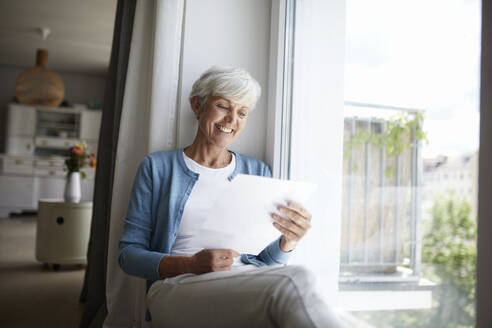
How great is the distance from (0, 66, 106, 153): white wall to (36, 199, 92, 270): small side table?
15.8 ft

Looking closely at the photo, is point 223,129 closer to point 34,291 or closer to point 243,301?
point 243,301

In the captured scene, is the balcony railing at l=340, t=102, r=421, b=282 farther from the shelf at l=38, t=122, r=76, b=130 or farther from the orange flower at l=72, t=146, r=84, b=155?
the shelf at l=38, t=122, r=76, b=130

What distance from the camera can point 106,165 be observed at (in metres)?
2.16

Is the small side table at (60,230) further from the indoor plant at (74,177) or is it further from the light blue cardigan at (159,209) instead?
the light blue cardigan at (159,209)

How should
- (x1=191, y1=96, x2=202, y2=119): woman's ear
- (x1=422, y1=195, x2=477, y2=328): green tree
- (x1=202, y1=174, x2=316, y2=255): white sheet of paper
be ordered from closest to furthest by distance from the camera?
(x1=422, y1=195, x2=477, y2=328): green tree < (x1=202, y1=174, x2=316, y2=255): white sheet of paper < (x1=191, y1=96, x2=202, y2=119): woman's ear

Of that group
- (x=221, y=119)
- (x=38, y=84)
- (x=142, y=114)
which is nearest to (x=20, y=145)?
(x=38, y=84)

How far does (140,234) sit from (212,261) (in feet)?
1.10

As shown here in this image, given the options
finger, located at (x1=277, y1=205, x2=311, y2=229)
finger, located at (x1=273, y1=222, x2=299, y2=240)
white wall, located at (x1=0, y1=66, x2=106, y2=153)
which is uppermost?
white wall, located at (x1=0, y1=66, x2=106, y2=153)

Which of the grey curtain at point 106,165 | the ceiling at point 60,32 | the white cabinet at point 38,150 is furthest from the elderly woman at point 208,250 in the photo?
the white cabinet at point 38,150

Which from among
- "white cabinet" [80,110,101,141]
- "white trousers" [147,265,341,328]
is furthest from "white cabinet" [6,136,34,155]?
"white trousers" [147,265,341,328]

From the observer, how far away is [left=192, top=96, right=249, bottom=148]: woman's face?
140cm

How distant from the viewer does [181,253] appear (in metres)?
1.35

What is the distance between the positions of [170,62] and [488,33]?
46.1 inches

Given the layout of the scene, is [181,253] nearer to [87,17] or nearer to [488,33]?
[488,33]
